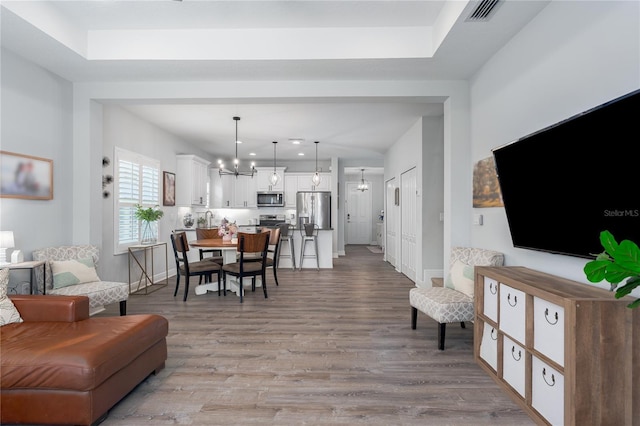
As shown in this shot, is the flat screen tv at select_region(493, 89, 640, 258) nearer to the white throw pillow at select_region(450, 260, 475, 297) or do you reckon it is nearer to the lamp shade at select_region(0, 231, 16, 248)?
the white throw pillow at select_region(450, 260, 475, 297)

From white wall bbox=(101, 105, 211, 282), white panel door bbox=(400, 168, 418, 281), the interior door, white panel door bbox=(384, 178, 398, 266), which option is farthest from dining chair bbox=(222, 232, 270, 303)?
the interior door

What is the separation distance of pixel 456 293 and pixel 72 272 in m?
3.87

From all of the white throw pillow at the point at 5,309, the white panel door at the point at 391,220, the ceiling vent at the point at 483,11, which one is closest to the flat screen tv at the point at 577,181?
the ceiling vent at the point at 483,11

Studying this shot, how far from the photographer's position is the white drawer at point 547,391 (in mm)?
1832

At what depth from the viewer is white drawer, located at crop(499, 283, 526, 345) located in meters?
2.18

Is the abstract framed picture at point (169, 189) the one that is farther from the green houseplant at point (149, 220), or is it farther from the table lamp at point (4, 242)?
the table lamp at point (4, 242)

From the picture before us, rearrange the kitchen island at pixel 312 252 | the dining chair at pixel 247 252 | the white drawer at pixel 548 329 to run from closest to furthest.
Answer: the white drawer at pixel 548 329
the dining chair at pixel 247 252
the kitchen island at pixel 312 252

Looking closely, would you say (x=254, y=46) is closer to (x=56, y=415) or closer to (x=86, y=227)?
(x=86, y=227)

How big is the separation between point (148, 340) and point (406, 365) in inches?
78.3

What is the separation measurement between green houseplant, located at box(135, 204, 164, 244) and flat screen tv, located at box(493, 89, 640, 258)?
4.79 metres

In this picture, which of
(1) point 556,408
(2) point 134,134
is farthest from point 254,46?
(1) point 556,408

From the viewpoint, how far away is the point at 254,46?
3.36m

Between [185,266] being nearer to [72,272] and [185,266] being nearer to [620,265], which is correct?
[72,272]

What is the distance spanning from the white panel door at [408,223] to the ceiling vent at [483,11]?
11.7 ft
